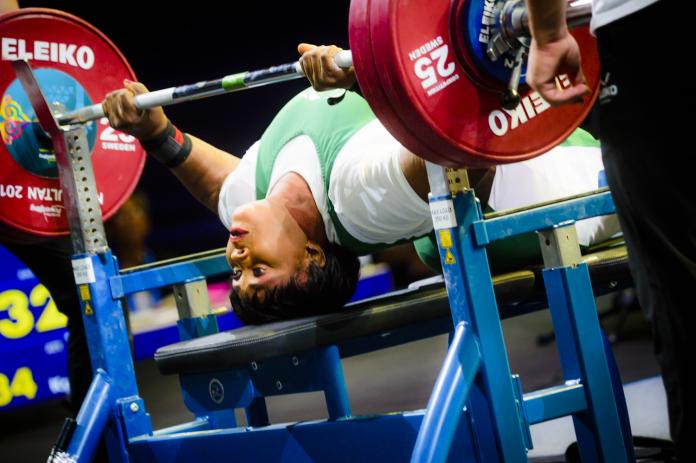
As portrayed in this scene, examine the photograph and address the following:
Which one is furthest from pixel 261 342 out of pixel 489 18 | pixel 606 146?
pixel 606 146

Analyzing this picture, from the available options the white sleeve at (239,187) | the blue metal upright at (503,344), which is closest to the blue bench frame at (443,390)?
the blue metal upright at (503,344)

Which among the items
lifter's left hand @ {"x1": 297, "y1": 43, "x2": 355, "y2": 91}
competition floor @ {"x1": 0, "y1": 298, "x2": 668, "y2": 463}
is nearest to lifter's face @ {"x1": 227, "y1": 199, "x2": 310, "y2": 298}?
lifter's left hand @ {"x1": 297, "y1": 43, "x2": 355, "y2": 91}

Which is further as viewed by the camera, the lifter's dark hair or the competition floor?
the competition floor

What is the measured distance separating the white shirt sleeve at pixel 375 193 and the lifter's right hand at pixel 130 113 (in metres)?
0.62

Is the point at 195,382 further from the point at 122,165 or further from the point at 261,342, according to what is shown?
the point at 122,165

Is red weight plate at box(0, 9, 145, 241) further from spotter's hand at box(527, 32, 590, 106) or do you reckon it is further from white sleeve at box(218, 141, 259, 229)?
spotter's hand at box(527, 32, 590, 106)

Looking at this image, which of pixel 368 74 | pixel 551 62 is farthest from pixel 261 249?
pixel 551 62

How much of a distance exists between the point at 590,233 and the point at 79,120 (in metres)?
1.50

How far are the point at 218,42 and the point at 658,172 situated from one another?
5.26 metres

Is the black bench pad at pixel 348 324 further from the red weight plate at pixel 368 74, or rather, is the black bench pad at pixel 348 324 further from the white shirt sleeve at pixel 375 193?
the red weight plate at pixel 368 74

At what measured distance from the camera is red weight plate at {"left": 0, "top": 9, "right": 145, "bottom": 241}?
2.85m

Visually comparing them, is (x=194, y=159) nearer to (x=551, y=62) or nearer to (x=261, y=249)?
(x=261, y=249)

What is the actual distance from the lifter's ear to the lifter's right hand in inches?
24.7

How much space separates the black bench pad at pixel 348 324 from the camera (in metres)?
2.22
